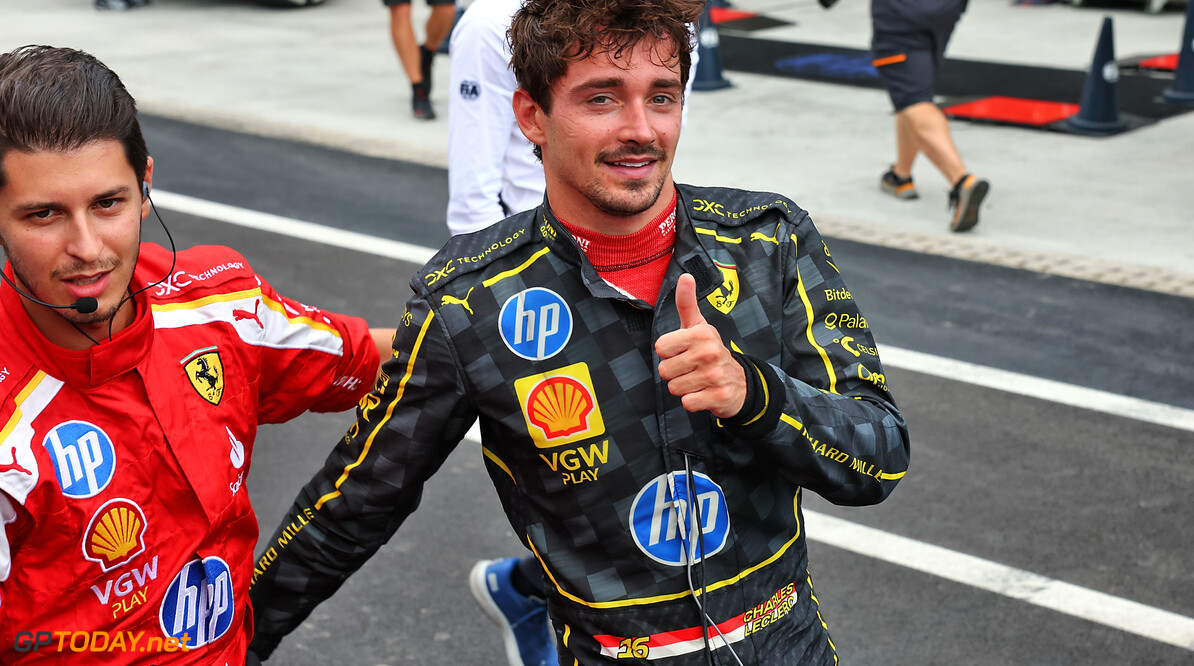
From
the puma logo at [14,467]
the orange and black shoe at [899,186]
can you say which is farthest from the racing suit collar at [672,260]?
the orange and black shoe at [899,186]

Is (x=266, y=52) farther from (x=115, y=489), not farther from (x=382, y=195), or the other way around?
(x=115, y=489)

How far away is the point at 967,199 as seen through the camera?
26.4 feet

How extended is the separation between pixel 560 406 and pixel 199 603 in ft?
2.52

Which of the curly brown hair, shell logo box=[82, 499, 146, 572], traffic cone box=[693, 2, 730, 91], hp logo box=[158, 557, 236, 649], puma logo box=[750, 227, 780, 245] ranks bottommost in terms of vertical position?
traffic cone box=[693, 2, 730, 91]

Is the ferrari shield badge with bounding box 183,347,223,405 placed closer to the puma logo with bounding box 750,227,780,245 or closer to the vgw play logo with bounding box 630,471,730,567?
the vgw play logo with bounding box 630,471,730,567

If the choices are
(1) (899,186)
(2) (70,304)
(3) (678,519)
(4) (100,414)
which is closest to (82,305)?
(2) (70,304)

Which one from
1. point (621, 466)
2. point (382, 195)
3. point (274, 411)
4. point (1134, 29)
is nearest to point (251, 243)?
point (382, 195)

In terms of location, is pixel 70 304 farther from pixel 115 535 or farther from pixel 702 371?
pixel 702 371

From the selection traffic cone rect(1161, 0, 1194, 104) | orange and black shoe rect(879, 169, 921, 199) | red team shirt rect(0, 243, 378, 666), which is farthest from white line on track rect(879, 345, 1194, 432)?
traffic cone rect(1161, 0, 1194, 104)

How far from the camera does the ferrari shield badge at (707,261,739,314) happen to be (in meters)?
2.36

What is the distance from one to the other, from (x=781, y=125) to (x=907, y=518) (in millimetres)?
6455

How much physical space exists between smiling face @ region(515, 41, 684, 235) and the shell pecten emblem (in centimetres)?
30

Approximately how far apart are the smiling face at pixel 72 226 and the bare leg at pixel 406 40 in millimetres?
9481

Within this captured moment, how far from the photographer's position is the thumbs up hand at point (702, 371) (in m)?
2.07
